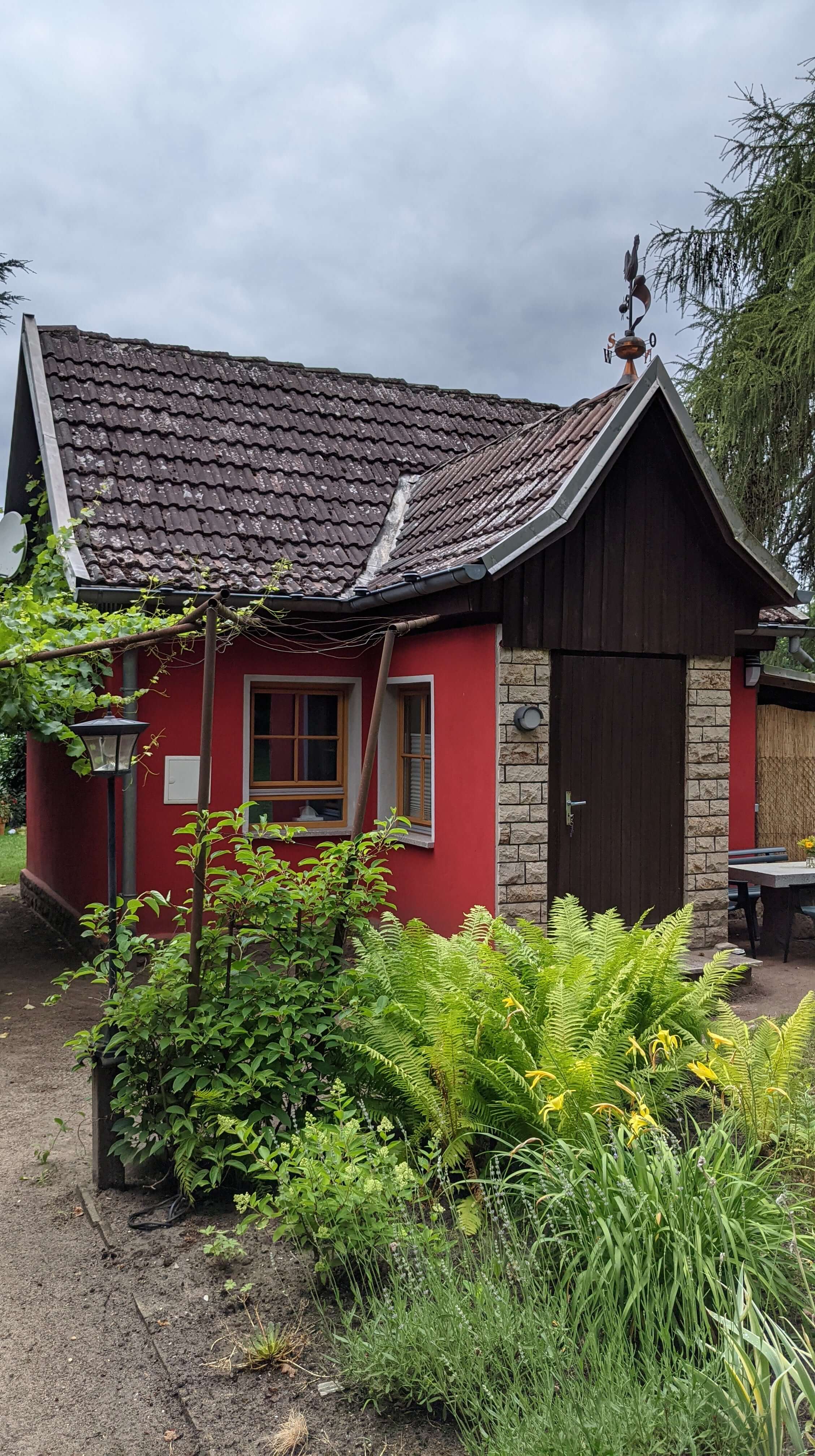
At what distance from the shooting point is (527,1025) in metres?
4.38

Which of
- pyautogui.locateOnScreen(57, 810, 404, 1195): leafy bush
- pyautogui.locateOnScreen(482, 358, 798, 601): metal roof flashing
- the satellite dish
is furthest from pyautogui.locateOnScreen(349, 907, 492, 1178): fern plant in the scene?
the satellite dish

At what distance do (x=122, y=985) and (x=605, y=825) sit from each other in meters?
4.53

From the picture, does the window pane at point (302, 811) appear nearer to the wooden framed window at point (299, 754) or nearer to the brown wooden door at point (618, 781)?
the wooden framed window at point (299, 754)

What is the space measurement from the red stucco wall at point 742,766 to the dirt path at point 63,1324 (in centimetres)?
734

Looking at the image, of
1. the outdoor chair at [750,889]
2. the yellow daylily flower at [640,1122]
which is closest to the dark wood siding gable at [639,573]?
the outdoor chair at [750,889]

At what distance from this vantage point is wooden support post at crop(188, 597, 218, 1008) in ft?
14.1

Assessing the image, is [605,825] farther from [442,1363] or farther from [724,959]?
[442,1363]

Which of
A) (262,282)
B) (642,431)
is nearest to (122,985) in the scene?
(642,431)

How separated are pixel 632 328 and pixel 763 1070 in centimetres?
665

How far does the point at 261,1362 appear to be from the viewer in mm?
3211

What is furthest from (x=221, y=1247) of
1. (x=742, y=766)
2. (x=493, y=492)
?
(x=742, y=766)

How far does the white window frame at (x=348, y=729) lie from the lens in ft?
29.7

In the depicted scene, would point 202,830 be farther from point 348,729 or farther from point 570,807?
point 348,729

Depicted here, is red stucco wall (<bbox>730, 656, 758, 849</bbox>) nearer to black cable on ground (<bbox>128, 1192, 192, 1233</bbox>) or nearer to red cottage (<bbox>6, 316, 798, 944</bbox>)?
red cottage (<bbox>6, 316, 798, 944</bbox>)
